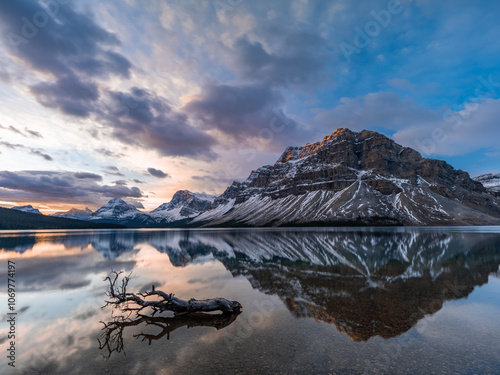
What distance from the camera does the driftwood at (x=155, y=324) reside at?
52.7 feet

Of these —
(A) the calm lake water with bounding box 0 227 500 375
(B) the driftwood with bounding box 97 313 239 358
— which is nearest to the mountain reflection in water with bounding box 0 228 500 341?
(A) the calm lake water with bounding box 0 227 500 375

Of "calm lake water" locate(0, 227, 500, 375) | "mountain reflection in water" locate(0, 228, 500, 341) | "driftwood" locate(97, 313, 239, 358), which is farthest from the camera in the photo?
"mountain reflection in water" locate(0, 228, 500, 341)

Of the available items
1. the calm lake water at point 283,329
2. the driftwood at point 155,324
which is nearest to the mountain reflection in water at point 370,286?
the calm lake water at point 283,329

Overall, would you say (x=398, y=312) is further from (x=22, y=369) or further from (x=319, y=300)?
(x=22, y=369)

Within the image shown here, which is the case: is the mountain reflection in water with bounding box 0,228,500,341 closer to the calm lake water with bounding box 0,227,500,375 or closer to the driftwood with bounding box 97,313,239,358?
the calm lake water with bounding box 0,227,500,375

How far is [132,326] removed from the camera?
1880cm

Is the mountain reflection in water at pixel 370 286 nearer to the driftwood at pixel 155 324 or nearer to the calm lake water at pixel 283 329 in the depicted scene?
the calm lake water at pixel 283 329

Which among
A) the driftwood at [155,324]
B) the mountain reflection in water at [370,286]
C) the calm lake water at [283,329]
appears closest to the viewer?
the calm lake water at [283,329]

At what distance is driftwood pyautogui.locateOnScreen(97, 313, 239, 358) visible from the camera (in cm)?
1608

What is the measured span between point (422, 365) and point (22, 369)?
68.3 ft

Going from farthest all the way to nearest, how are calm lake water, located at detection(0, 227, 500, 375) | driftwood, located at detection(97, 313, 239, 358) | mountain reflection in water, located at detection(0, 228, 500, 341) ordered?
mountain reflection in water, located at detection(0, 228, 500, 341), driftwood, located at detection(97, 313, 239, 358), calm lake water, located at detection(0, 227, 500, 375)

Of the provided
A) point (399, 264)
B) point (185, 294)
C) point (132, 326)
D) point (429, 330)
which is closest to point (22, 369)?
point (132, 326)

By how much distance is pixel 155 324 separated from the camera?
62.7ft

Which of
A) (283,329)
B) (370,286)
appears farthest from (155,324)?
(370,286)
